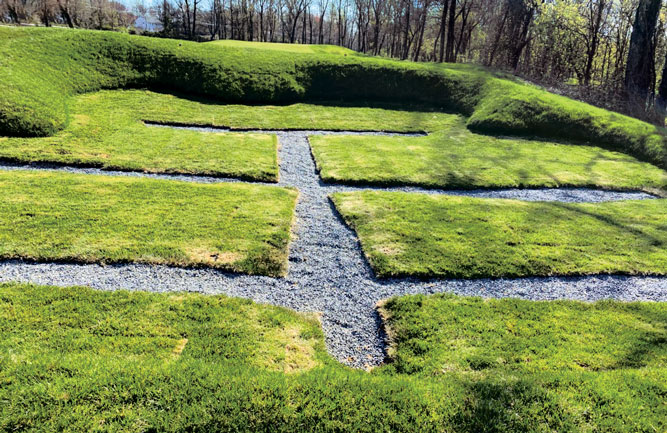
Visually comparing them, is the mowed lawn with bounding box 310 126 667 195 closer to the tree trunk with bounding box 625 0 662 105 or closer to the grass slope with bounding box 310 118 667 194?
the grass slope with bounding box 310 118 667 194

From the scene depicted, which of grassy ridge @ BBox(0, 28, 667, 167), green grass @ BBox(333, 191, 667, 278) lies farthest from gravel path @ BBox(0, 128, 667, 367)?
grassy ridge @ BBox(0, 28, 667, 167)

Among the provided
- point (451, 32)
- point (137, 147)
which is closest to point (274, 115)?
point (137, 147)

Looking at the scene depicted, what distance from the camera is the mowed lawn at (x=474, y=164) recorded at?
30.5 ft

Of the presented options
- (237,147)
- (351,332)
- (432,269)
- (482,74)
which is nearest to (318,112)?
Answer: (237,147)

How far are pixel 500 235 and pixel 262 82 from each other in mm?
11725

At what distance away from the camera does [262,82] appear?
15477 mm

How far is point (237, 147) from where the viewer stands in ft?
34.0

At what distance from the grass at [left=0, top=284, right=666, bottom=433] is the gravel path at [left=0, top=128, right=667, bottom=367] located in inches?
10.2

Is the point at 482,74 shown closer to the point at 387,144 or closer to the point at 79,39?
the point at 387,144

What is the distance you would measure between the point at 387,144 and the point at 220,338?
8.82m

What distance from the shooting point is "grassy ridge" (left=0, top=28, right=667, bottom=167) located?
1122 centimetres

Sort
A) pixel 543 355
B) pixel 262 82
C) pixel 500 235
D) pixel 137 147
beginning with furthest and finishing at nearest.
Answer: pixel 262 82 → pixel 137 147 → pixel 500 235 → pixel 543 355

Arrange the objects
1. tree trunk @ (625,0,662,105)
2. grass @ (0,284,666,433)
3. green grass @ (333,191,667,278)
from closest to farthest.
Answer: grass @ (0,284,666,433), green grass @ (333,191,667,278), tree trunk @ (625,0,662,105)

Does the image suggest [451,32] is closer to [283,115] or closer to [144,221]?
[283,115]
